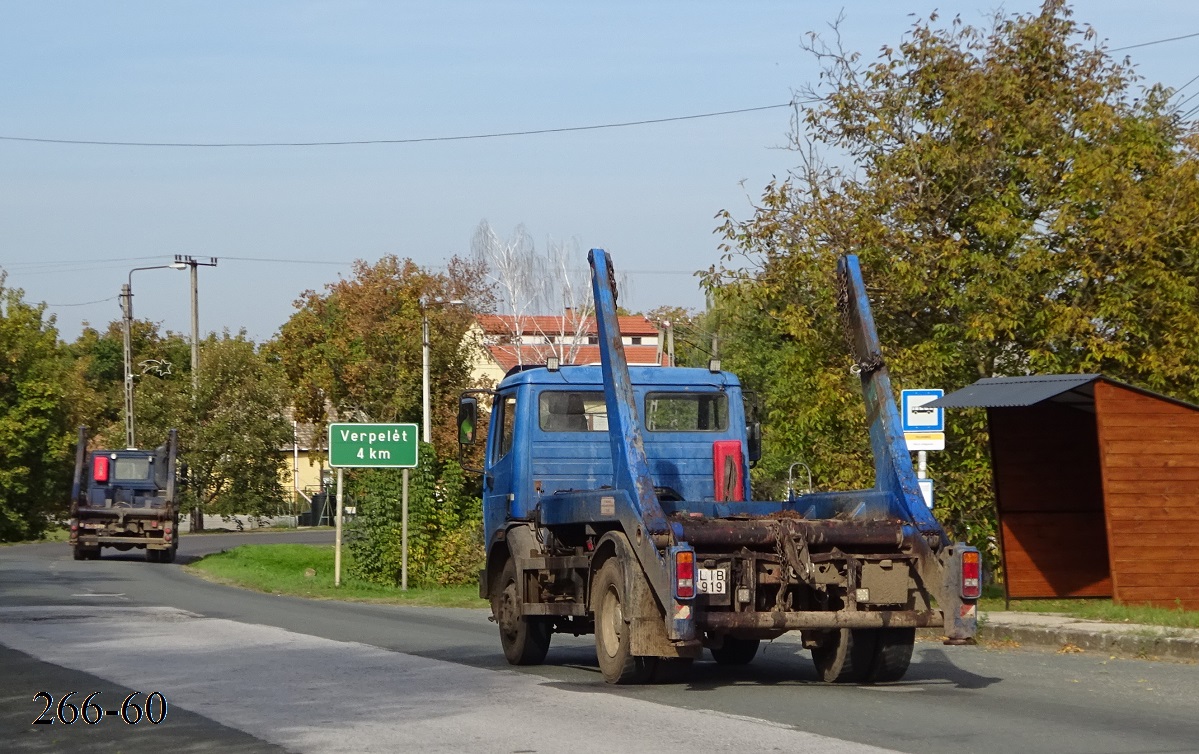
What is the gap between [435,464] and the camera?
3256 cm

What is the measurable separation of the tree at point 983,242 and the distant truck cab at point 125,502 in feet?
74.5

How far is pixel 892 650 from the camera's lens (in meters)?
12.3

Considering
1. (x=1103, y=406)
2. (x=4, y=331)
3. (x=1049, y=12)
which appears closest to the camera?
(x=1103, y=406)

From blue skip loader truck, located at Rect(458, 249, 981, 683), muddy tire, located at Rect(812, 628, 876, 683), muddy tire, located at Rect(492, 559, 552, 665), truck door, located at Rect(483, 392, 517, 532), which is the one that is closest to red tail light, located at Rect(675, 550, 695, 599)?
blue skip loader truck, located at Rect(458, 249, 981, 683)

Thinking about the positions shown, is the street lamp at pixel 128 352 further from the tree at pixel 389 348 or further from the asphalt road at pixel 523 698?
the asphalt road at pixel 523 698

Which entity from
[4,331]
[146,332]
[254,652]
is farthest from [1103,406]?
[146,332]

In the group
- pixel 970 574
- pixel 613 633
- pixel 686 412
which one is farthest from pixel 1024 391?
pixel 613 633

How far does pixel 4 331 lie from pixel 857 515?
52059mm

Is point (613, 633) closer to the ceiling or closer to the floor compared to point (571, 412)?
closer to the floor

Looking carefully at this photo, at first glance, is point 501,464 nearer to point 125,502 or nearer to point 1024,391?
point 1024,391

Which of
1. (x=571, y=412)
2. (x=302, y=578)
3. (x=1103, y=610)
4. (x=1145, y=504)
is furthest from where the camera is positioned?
(x=302, y=578)

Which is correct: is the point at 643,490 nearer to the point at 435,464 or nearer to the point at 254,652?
the point at 254,652

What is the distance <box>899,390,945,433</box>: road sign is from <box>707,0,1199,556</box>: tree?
11.0ft

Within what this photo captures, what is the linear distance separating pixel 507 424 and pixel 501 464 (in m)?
0.39
